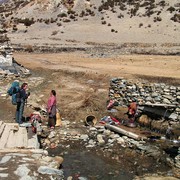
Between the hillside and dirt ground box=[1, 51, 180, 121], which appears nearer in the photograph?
dirt ground box=[1, 51, 180, 121]

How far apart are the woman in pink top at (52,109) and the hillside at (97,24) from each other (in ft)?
84.0

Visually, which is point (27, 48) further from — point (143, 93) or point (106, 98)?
point (143, 93)

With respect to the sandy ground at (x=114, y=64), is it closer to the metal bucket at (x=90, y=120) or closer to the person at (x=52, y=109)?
the metal bucket at (x=90, y=120)

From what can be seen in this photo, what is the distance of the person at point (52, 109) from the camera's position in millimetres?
14125

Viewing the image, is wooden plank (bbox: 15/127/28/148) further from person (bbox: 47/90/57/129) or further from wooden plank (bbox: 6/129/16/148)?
person (bbox: 47/90/57/129)

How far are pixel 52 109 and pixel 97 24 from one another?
41221 mm

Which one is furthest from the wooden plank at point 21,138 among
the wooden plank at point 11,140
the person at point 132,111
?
the person at point 132,111

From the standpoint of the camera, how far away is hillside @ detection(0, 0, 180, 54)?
46000mm

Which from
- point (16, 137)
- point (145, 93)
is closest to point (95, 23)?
point (145, 93)

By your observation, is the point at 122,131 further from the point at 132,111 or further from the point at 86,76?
the point at 86,76

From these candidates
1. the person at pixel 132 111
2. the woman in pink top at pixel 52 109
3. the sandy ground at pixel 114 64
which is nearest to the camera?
the woman in pink top at pixel 52 109

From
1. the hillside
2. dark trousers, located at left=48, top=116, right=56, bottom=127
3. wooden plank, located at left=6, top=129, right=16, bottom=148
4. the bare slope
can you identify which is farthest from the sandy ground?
wooden plank, located at left=6, top=129, right=16, bottom=148

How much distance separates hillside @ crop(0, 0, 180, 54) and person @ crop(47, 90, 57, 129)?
25593mm

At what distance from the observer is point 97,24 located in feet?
178
